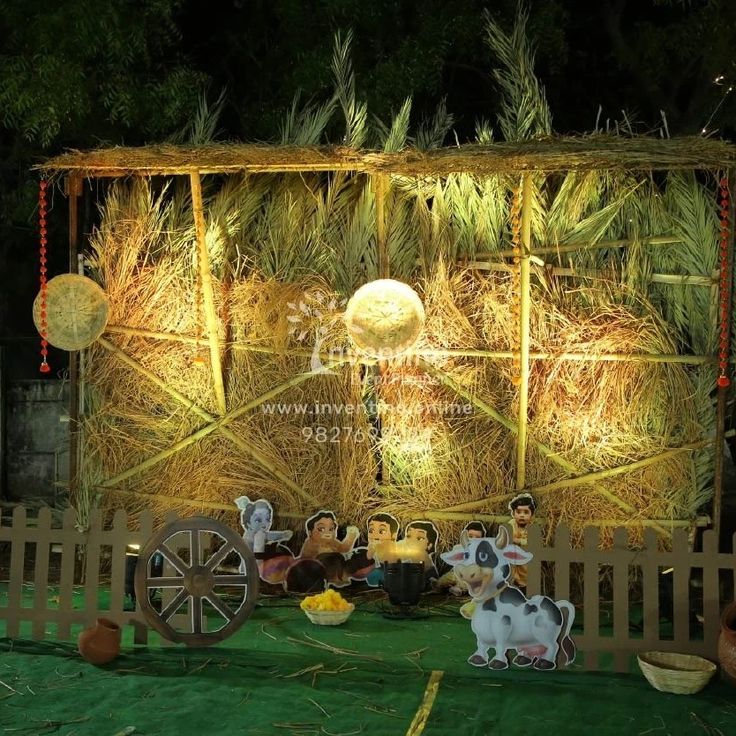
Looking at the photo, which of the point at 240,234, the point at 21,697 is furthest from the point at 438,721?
the point at 240,234

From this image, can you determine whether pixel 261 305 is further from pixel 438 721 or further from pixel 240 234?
pixel 438 721

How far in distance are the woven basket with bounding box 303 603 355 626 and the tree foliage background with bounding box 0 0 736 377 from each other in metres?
4.88

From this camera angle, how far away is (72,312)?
9.11 m

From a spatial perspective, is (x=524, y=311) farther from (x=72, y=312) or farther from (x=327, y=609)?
(x=72, y=312)

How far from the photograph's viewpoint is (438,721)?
5.66 metres

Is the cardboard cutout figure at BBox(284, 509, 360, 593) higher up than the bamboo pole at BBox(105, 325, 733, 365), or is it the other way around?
the bamboo pole at BBox(105, 325, 733, 365)

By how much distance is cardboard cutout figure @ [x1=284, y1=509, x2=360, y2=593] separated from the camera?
29.3 feet

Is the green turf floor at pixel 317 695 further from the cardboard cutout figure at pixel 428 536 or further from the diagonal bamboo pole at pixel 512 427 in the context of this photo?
the diagonal bamboo pole at pixel 512 427

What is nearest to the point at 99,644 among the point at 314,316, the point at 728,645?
the point at 314,316

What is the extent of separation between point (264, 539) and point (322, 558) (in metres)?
0.53

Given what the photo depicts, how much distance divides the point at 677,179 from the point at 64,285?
17.5 feet

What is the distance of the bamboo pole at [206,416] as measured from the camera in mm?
9219

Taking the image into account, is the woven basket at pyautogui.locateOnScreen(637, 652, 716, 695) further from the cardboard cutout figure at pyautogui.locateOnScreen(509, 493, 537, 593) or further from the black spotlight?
the cardboard cutout figure at pyautogui.locateOnScreen(509, 493, 537, 593)

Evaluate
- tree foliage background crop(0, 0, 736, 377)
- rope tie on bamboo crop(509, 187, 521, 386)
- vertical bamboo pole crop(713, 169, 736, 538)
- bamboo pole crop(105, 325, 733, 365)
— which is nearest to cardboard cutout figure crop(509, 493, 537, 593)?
rope tie on bamboo crop(509, 187, 521, 386)
